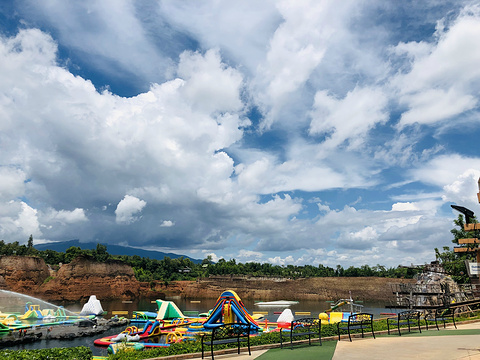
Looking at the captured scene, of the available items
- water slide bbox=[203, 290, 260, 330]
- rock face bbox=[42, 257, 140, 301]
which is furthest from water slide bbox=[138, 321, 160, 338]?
rock face bbox=[42, 257, 140, 301]

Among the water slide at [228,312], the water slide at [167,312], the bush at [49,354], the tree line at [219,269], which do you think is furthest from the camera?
the tree line at [219,269]

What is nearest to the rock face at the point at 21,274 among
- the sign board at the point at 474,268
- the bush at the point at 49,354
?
the bush at the point at 49,354

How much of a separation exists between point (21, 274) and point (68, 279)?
1080 centimetres

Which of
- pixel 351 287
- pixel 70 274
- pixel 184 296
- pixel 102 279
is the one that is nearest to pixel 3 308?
pixel 70 274

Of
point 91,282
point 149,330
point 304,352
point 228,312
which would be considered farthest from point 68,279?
point 304,352

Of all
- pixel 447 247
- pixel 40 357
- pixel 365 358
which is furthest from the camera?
pixel 447 247

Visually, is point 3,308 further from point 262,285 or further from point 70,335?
point 262,285

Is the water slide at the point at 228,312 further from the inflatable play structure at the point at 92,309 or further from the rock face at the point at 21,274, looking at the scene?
the rock face at the point at 21,274

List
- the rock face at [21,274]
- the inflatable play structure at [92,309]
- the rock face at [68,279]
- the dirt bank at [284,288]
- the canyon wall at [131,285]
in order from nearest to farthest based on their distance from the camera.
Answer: the inflatable play structure at [92,309], the rock face at [21,274], the rock face at [68,279], the canyon wall at [131,285], the dirt bank at [284,288]

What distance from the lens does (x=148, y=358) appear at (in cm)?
1187

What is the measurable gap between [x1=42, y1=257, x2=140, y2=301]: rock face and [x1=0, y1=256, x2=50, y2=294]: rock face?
2.85 m

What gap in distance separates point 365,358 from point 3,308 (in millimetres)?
77100

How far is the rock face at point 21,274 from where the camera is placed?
76688 mm

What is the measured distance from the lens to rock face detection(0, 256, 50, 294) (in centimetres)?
7669
